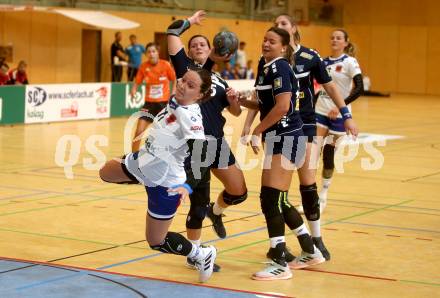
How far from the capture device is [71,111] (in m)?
23.4

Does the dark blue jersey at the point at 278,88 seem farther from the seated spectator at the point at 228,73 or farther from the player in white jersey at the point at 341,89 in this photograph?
the seated spectator at the point at 228,73

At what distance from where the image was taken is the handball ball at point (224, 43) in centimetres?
780

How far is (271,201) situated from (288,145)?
53 centimetres

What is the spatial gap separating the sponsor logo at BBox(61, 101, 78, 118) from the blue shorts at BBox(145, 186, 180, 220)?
16323 mm

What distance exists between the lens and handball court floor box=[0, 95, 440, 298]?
7266 millimetres

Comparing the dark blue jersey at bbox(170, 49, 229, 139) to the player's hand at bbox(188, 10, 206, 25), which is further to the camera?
the player's hand at bbox(188, 10, 206, 25)

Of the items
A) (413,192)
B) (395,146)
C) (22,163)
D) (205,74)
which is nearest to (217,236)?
(205,74)

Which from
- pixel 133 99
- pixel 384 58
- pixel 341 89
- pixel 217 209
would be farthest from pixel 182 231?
pixel 384 58

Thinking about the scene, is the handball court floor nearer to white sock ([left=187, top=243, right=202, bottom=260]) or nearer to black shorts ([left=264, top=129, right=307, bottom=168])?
white sock ([left=187, top=243, right=202, bottom=260])

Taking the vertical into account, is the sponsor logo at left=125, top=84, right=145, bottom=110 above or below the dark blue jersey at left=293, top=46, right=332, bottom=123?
below

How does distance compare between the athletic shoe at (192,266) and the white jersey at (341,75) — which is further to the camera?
the white jersey at (341,75)

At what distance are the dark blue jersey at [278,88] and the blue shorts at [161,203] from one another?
1250 millimetres

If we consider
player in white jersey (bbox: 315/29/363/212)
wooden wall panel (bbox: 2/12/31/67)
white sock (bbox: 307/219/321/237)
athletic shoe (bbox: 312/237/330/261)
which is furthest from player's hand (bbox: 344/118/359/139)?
wooden wall panel (bbox: 2/12/31/67)

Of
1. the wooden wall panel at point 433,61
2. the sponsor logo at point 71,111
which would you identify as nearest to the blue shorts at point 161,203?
the sponsor logo at point 71,111
